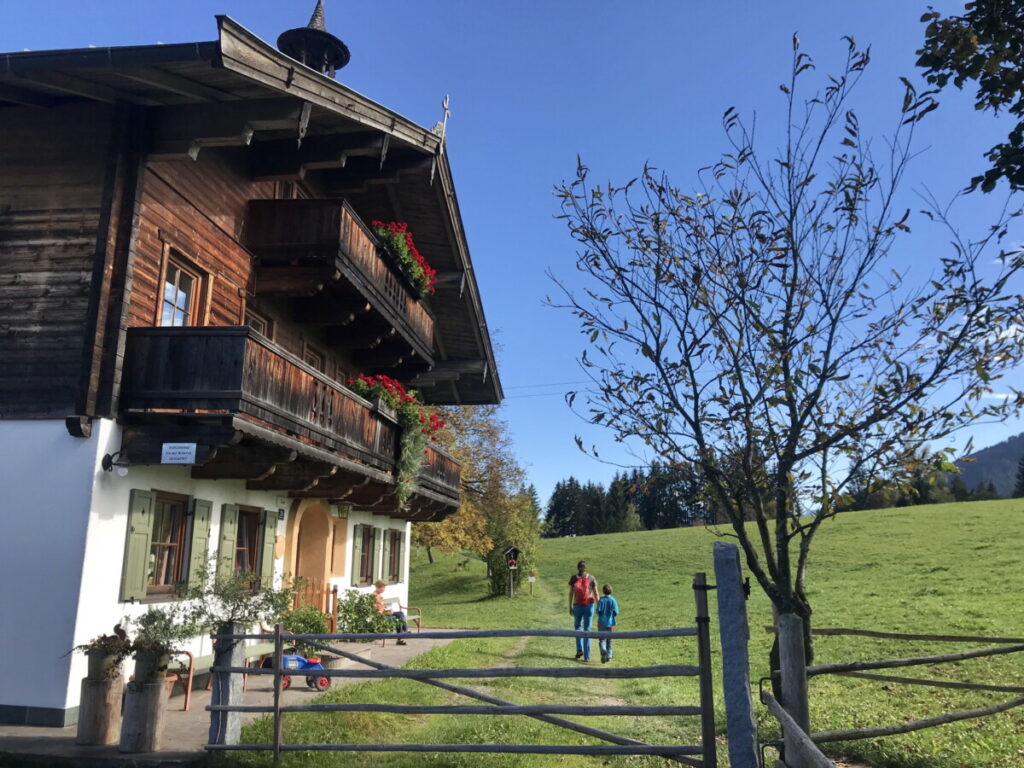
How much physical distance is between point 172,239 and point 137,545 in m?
4.01

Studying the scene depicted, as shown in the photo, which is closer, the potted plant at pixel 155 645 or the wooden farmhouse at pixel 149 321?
the potted plant at pixel 155 645

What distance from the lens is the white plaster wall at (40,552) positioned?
28.1ft

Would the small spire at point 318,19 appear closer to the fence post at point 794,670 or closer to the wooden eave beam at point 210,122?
the wooden eave beam at point 210,122

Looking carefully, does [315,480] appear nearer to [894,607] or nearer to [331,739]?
[331,739]

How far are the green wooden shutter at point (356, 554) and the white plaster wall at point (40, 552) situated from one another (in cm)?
994

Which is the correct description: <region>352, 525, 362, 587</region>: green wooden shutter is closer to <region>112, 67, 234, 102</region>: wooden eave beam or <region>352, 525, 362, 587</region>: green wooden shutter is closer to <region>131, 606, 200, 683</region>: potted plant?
<region>131, 606, 200, 683</region>: potted plant

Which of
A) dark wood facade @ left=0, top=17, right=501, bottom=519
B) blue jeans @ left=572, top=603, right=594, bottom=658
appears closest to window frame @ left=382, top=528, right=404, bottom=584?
blue jeans @ left=572, top=603, right=594, bottom=658

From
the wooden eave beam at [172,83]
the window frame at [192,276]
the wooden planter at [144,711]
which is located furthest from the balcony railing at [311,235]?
the wooden planter at [144,711]

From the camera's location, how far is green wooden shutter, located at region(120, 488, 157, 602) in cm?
941

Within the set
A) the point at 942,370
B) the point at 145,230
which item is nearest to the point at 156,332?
the point at 145,230

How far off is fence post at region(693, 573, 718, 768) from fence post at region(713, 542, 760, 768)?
4.5 inches

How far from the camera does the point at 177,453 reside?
9.25 meters

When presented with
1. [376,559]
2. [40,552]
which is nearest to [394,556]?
[376,559]

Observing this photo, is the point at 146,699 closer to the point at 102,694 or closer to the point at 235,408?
the point at 102,694
